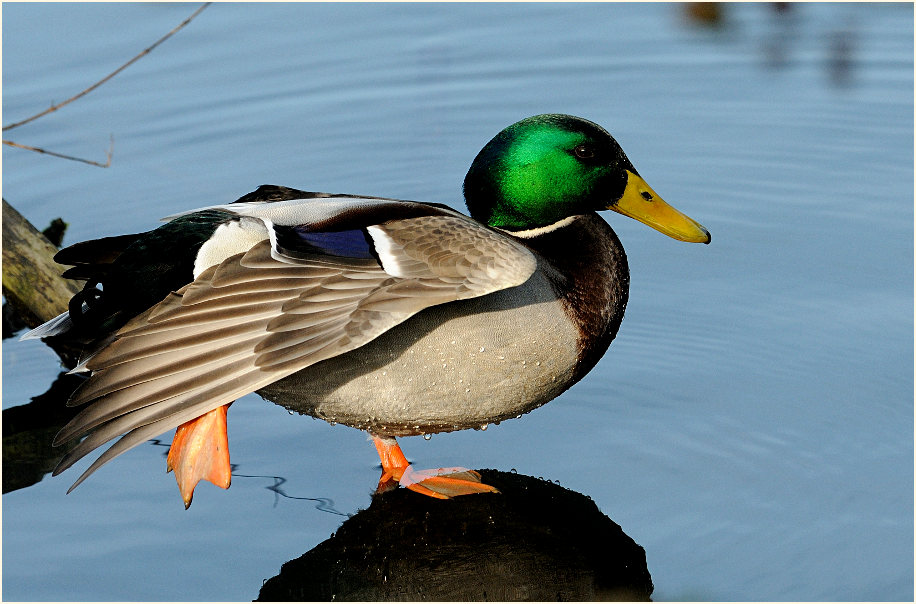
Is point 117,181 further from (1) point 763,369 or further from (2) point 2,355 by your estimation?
(1) point 763,369

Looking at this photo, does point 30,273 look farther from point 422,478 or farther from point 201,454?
point 422,478

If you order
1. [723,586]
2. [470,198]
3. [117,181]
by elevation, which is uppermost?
[470,198]

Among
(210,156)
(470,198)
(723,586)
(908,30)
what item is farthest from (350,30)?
(723,586)

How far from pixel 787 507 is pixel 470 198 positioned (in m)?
1.32

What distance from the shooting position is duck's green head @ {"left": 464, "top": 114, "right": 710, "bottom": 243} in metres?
3.84

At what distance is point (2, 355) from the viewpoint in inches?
184

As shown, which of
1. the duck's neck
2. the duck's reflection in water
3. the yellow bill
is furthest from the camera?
the yellow bill

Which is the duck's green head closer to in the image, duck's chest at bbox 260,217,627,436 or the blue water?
duck's chest at bbox 260,217,627,436

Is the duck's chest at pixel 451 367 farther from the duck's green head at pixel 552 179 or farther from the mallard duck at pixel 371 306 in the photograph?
the duck's green head at pixel 552 179

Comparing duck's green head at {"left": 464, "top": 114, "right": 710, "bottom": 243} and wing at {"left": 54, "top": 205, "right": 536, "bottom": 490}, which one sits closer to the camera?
wing at {"left": 54, "top": 205, "right": 536, "bottom": 490}

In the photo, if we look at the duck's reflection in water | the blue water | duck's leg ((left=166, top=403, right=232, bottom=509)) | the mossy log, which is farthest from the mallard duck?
the mossy log

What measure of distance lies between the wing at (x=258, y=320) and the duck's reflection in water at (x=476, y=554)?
0.66 meters

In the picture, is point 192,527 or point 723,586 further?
point 192,527

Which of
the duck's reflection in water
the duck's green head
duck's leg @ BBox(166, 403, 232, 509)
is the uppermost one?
the duck's green head
